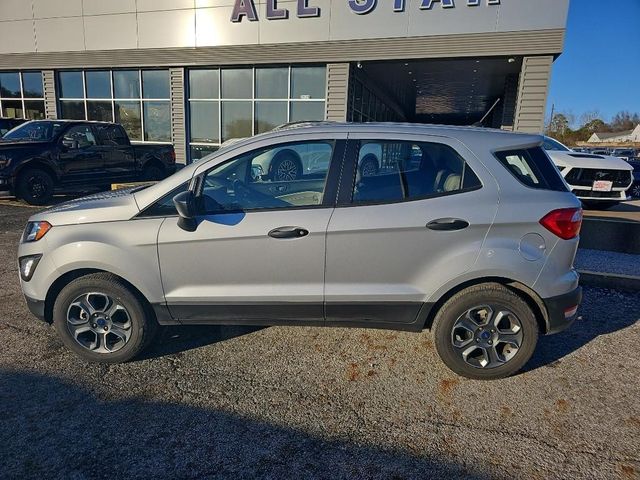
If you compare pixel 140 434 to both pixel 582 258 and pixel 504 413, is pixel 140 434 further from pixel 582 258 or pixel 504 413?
pixel 582 258

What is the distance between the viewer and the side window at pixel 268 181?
2.88m

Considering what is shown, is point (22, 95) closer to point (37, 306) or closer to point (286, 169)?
point (37, 306)

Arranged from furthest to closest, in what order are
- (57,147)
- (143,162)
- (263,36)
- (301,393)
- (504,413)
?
(263,36), (143,162), (57,147), (301,393), (504,413)

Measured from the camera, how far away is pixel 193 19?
13.3 meters

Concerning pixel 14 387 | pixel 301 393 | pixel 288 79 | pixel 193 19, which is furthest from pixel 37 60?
pixel 301 393

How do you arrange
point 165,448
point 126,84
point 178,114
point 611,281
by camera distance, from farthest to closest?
point 126,84 → point 178,114 → point 611,281 → point 165,448

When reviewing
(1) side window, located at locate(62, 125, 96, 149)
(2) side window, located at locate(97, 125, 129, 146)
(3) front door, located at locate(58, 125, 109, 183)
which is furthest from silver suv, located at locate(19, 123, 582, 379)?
(2) side window, located at locate(97, 125, 129, 146)

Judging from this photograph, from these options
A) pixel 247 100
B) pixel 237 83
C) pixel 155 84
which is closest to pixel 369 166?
pixel 247 100

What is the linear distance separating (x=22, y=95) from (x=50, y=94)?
179cm

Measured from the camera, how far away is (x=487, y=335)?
2830 mm

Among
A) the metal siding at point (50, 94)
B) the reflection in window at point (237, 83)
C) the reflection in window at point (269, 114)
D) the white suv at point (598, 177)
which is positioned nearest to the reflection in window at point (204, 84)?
the reflection in window at point (237, 83)

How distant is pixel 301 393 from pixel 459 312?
1.25 meters

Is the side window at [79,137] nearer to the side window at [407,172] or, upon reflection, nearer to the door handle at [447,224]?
the side window at [407,172]

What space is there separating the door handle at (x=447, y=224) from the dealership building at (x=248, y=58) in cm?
1037
